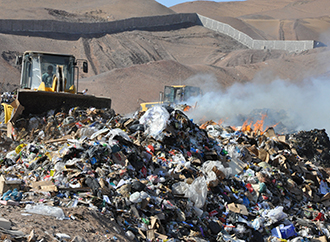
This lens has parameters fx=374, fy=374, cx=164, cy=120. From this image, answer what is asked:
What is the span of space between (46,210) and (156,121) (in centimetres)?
369

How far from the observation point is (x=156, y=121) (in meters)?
7.40

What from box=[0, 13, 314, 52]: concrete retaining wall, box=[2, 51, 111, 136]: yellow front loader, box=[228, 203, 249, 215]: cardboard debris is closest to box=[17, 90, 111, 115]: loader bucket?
box=[2, 51, 111, 136]: yellow front loader

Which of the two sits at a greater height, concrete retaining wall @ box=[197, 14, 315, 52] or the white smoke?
concrete retaining wall @ box=[197, 14, 315, 52]

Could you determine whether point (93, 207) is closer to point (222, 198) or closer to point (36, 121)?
point (222, 198)

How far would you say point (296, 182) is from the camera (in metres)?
7.47

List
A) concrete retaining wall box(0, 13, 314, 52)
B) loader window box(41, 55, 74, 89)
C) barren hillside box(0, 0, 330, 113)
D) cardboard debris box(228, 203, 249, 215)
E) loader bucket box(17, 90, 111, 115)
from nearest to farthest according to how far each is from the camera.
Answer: cardboard debris box(228, 203, 249, 215) → loader bucket box(17, 90, 111, 115) → loader window box(41, 55, 74, 89) → barren hillside box(0, 0, 330, 113) → concrete retaining wall box(0, 13, 314, 52)

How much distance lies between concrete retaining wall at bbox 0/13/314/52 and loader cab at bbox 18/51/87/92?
69.6 feet

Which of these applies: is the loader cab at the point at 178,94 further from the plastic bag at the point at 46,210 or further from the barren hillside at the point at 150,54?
the plastic bag at the point at 46,210

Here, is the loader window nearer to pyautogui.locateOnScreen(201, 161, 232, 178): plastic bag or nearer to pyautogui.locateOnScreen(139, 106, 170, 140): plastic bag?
pyautogui.locateOnScreen(139, 106, 170, 140): plastic bag

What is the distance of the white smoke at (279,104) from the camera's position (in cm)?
1597

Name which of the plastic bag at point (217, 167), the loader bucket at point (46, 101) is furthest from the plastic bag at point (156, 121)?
the loader bucket at point (46, 101)

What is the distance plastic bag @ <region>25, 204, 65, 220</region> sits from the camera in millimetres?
3965

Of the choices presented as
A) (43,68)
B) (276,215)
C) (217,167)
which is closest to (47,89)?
(43,68)

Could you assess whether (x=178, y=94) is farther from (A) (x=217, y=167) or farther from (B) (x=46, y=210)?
(B) (x=46, y=210)
